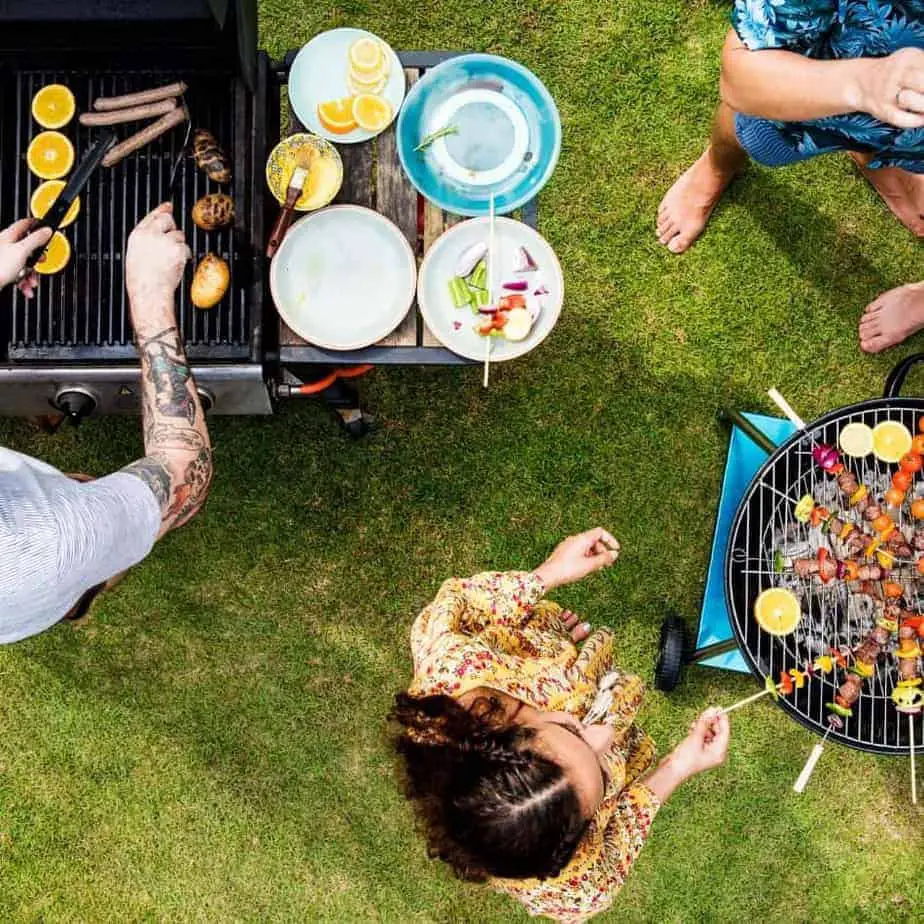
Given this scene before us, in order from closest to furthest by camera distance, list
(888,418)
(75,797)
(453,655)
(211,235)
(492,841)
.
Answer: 1. (492,841)
2. (453,655)
3. (211,235)
4. (888,418)
5. (75,797)

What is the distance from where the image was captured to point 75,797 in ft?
12.4

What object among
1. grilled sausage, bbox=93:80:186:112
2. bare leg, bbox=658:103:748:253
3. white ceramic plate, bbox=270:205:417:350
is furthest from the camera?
bare leg, bbox=658:103:748:253

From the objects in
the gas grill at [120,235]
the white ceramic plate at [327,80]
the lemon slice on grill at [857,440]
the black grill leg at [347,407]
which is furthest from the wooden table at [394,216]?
the lemon slice on grill at [857,440]

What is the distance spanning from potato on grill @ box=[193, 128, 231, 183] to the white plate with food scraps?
27.4 inches

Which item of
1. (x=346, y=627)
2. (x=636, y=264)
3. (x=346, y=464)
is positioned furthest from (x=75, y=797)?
(x=636, y=264)

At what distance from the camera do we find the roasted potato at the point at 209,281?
2746 millimetres

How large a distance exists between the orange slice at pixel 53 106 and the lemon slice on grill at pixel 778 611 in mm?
2761

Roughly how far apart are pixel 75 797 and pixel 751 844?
2942 millimetres

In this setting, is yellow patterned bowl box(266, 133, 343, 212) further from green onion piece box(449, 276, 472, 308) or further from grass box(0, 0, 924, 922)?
grass box(0, 0, 924, 922)

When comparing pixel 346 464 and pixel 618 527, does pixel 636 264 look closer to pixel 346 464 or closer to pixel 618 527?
pixel 618 527

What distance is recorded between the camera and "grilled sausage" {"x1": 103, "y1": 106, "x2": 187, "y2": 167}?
9.00 feet

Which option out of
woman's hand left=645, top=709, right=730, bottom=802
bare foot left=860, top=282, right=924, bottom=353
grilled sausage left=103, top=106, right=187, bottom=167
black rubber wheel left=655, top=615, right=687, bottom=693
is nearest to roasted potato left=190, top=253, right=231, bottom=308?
grilled sausage left=103, top=106, right=187, bottom=167

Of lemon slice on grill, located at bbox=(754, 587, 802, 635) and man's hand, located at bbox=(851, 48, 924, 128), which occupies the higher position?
man's hand, located at bbox=(851, 48, 924, 128)

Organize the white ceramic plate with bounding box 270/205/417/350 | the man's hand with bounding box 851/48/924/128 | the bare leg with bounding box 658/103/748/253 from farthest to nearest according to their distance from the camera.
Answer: the bare leg with bounding box 658/103/748/253 < the white ceramic plate with bounding box 270/205/417/350 < the man's hand with bounding box 851/48/924/128
